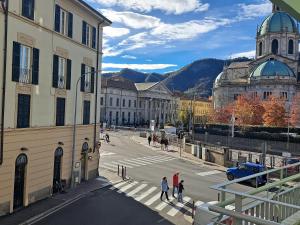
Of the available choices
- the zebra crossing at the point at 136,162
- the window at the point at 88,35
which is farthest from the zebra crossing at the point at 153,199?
the window at the point at 88,35

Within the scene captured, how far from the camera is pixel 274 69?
9656 centimetres

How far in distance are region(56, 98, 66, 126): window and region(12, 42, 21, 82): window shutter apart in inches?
196

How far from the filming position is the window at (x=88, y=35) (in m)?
29.4

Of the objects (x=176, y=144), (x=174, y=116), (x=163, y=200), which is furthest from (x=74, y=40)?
(x=174, y=116)

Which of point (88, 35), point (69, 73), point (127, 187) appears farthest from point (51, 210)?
point (88, 35)

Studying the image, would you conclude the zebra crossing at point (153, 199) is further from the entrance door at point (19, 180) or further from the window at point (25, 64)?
the window at point (25, 64)

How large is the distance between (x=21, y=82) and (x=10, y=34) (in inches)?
106

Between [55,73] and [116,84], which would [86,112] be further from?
[116,84]

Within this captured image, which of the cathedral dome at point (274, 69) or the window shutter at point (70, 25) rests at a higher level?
the cathedral dome at point (274, 69)

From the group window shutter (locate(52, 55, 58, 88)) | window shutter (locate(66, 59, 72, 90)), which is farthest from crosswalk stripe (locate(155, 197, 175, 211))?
window shutter (locate(66, 59, 72, 90))

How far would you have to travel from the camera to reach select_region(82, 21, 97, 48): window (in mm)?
29408

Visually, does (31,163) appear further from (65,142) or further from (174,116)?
(174,116)

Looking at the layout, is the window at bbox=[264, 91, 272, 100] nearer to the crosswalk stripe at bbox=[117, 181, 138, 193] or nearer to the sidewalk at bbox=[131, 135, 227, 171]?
the sidewalk at bbox=[131, 135, 227, 171]

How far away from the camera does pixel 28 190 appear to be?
2202cm
